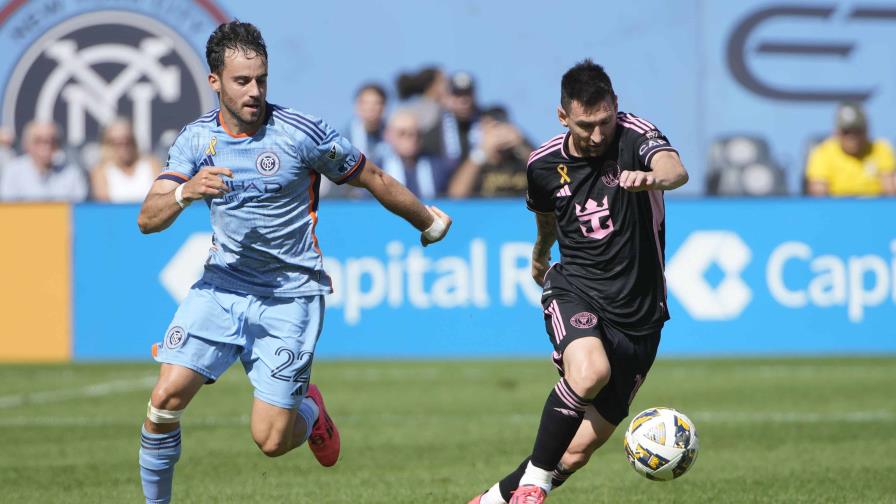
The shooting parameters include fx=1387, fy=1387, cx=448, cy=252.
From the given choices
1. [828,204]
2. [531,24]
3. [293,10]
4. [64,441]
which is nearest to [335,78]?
[293,10]

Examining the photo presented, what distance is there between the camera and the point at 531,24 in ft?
66.0

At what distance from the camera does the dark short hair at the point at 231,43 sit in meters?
6.39

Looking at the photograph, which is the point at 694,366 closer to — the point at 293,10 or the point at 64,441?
the point at 64,441

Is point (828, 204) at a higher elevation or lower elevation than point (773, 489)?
higher

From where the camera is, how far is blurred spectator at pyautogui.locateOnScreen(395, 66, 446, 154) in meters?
17.8

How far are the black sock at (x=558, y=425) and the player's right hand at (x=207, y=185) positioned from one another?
177 cm

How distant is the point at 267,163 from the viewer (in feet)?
21.1

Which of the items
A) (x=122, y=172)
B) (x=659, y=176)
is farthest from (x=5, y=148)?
(x=659, y=176)

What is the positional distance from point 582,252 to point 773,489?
185 centimetres

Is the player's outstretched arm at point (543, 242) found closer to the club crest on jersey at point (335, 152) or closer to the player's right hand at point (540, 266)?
the player's right hand at point (540, 266)

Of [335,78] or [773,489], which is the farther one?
[335,78]

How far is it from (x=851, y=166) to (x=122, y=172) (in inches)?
327

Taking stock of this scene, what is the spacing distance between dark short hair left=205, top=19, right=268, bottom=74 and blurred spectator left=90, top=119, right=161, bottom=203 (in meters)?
9.58

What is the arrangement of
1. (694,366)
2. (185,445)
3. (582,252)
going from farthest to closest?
(694,366) < (185,445) < (582,252)
